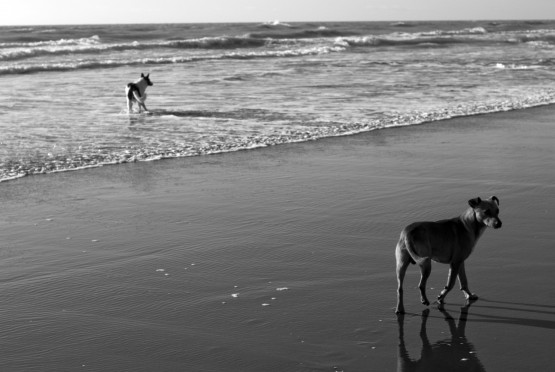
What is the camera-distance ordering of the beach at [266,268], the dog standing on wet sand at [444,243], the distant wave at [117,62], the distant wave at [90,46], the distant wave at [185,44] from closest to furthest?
the beach at [266,268] < the dog standing on wet sand at [444,243] < the distant wave at [117,62] < the distant wave at [90,46] < the distant wave at [185,44]

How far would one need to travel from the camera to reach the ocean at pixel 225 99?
12.7 meters

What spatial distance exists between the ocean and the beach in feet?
5.85

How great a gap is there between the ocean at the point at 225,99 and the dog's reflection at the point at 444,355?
6.84m

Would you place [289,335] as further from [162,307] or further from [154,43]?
[154,43]

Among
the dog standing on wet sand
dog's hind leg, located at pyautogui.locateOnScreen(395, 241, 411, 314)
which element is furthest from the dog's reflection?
the dog standing on wet sand

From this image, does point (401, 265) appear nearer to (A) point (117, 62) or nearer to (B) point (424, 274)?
(B) point (424, 274)

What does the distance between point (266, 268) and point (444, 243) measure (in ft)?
5.57

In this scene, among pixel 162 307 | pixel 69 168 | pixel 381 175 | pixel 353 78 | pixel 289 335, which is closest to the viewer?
pixel 289 335

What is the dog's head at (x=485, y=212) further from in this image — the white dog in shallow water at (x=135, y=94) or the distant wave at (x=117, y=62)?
the distant wave at (x=117, y=62)

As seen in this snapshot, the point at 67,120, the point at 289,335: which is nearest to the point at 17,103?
the point at 67,120

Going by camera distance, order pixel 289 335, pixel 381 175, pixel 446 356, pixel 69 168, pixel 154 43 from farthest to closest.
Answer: pixel 154 43, pixel 69 168, pixel 381 175, pixel 289 335, pixel 446 356

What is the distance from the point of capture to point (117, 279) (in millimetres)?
6484

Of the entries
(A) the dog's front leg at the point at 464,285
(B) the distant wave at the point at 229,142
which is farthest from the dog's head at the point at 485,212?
(B) the distant wave at the point at 229,142

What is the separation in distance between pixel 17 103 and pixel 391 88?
933 centimetres
